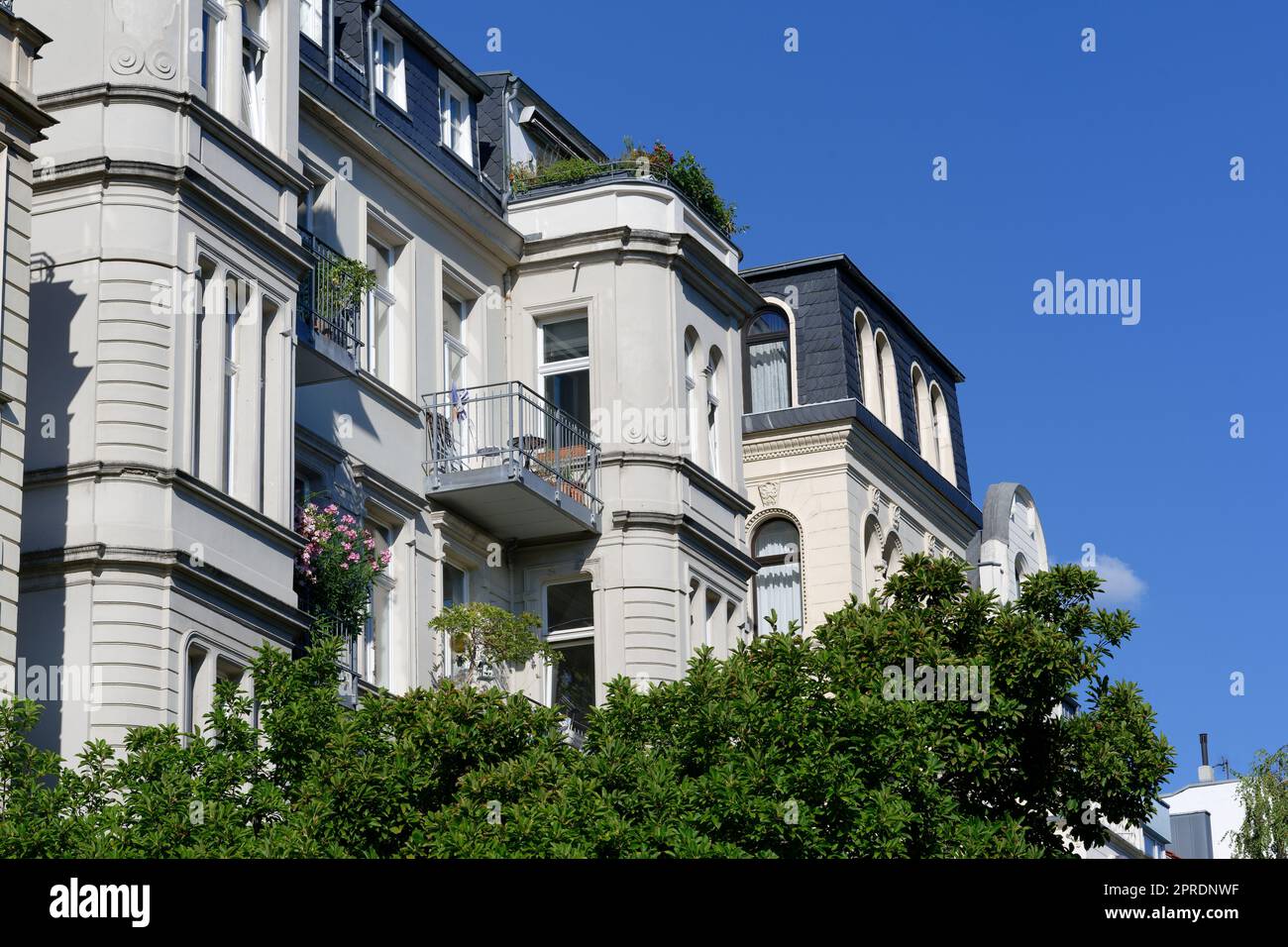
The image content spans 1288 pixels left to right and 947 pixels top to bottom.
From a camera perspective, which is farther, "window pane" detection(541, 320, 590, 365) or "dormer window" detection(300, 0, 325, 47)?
"window pane" detection(541, 320, 590, 365)

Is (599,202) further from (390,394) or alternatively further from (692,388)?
(390,394)

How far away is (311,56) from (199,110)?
204 inches

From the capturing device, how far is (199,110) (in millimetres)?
27094

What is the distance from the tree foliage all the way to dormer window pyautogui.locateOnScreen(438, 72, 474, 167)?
41.3 feet

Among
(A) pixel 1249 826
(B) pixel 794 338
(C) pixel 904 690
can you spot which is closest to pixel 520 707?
(C) pixel 904 690

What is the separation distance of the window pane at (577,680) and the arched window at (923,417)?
1397 cm

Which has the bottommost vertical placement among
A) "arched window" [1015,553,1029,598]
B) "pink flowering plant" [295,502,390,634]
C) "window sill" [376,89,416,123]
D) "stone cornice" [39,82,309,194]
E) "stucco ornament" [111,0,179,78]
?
"pink flowering plant" [295,502,390,634]

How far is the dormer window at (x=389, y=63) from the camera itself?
34.3 m

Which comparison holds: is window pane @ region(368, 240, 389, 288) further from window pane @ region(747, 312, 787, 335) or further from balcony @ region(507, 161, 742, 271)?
window pane @ region(747, 312, 787, 335)

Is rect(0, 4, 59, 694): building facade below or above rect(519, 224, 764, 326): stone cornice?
below

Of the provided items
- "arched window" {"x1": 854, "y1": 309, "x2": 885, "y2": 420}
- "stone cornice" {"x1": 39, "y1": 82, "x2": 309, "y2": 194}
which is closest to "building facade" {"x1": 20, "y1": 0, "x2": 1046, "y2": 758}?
"stone cornice" {"x1": 39, "y1": 82, "x2": 309, "y2": 194}

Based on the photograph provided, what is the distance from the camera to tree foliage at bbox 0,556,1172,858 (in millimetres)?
21328

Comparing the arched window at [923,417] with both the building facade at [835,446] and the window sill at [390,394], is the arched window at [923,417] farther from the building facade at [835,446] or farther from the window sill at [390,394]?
the window sill at [390,394]

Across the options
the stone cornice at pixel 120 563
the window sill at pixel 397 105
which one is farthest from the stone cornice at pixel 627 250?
the stone cornice at pixel 120 563
